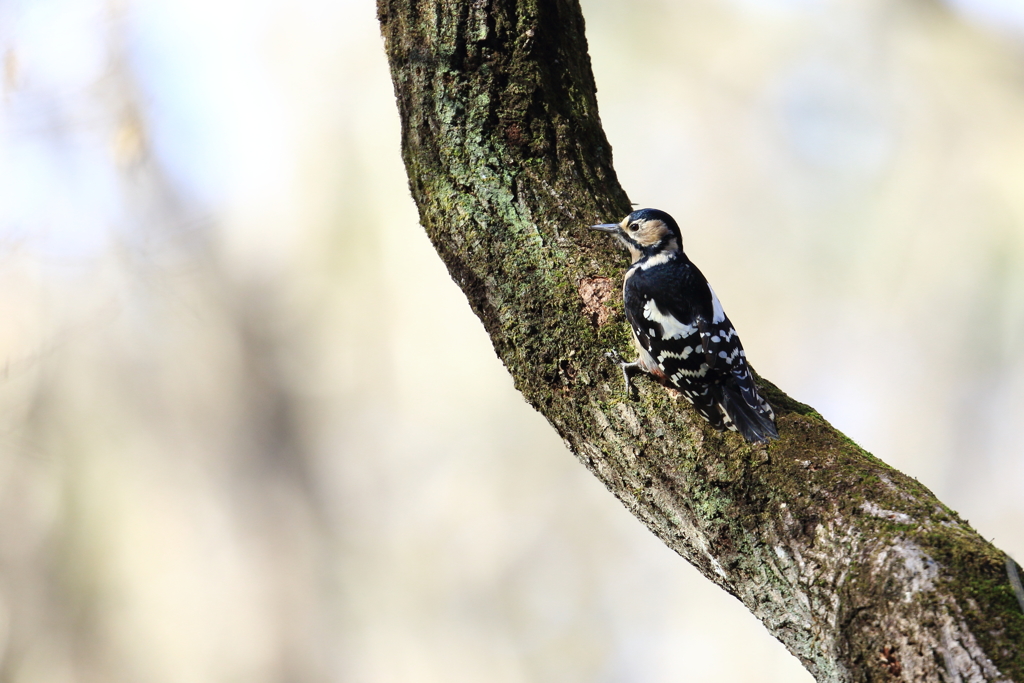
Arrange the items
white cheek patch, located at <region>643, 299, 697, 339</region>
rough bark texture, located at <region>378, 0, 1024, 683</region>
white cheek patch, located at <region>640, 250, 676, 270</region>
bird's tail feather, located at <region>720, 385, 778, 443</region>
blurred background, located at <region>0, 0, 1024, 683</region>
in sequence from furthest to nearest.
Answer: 1. blurred background, located at <region>0, 0, 1024, 683</region>
2. white cheek patch, located at <region>640, 250, 676, 270</region>
3. white cheek patch, located at <region>643, 299, 697, 339</region>
4. bird's tail feather, located at <region>720, 385, 778, 443</region>
5. rough bark texture, located at <region>378, 0, 1024, 683</region>

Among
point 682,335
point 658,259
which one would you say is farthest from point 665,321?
point 658,259

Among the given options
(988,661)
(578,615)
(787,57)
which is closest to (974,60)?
(787,57)

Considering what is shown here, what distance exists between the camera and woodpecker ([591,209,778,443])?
178 cm

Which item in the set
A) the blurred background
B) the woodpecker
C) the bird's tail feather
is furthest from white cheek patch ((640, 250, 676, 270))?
the blurred background

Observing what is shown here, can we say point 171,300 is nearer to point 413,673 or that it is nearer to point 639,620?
point 413,673

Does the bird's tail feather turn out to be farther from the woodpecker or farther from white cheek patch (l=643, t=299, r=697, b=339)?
white cheek patch (l=643, t=299, r=697, b=339)

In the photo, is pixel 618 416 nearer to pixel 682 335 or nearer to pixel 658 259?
pixel 682 335

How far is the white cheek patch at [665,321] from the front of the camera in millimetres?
1996

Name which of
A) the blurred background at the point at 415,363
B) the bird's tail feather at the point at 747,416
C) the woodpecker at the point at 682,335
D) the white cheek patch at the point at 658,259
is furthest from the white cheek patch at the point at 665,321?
the blurred background at the point at 415,363

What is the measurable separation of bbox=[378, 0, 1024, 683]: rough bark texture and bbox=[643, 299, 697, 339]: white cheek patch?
0.08m

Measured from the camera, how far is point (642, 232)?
2.35 metres

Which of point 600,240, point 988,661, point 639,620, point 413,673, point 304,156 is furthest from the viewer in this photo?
point 304,156

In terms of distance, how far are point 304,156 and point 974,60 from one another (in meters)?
6.43

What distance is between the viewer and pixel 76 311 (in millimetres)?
7078
